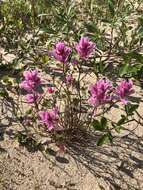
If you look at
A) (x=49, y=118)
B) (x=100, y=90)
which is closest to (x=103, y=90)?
(x=100, y=90)

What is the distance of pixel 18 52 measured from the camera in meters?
5.32

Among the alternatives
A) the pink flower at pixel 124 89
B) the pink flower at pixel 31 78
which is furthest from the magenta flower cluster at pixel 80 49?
the pink flower at pixel 124 89

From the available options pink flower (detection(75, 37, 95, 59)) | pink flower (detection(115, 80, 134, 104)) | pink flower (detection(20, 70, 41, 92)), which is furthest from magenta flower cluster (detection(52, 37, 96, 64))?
pink flower (detection(115, 80, 134, 104))

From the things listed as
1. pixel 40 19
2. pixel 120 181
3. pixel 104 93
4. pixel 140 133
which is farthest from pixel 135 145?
pixel 40 19

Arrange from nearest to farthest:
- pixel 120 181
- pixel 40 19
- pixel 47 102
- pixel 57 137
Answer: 1. pixel 120 181
2. pixel 57 137
3. pixel 47 102
4. pixel 40 19

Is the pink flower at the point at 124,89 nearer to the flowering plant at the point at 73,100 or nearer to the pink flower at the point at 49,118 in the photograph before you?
the flowering plant at the point at 73,100

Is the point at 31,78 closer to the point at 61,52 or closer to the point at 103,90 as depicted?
the point at 61,52

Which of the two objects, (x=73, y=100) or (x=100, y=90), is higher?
(x=100, y=90)

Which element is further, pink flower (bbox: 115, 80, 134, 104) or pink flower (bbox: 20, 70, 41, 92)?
pink flower (bbox: 20, 70, 41, 92)

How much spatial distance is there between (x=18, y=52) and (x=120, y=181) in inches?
88.4

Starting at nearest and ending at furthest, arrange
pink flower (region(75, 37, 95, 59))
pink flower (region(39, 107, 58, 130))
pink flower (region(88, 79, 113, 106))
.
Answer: pink flower (region(88, 79, 113, 106)), pink flower (region(75, 37, 95, 59)), pink flower (region(39, 107, 58, 130))

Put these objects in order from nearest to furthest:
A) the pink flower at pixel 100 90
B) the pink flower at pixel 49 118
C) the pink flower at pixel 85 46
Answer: the pink flower at pixel 100 90 → the pink flower at pixel 85 46 → the pink flower at pixel 49 118

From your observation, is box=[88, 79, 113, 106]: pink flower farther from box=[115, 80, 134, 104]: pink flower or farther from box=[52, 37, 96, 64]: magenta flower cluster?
box=[52, 37, 96, 64]: magenta flower cluster

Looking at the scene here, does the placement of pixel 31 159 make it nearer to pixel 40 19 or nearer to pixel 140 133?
pixel 140 133
